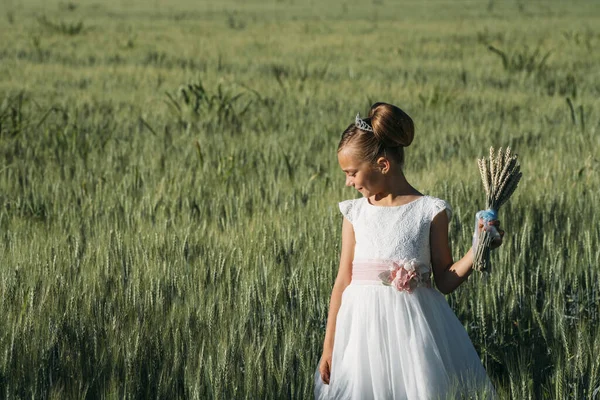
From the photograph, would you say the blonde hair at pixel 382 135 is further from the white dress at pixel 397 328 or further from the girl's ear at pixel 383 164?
the white dress at pixel 397 328

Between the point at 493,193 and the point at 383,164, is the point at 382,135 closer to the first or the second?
the point at 383,164

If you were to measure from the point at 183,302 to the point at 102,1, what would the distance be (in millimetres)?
20720

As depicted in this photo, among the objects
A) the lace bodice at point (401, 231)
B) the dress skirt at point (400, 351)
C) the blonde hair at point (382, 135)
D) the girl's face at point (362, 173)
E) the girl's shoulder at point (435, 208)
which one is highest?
the blonde hair at point (382, 135)

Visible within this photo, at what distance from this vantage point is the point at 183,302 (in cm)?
228

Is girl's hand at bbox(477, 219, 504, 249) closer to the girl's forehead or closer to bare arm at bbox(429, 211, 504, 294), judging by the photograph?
bare arm at bbox(429, 211, 504, 294)

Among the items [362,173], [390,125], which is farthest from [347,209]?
[390,125]

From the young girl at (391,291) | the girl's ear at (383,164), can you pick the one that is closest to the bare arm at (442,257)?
the young girl at (391,291)

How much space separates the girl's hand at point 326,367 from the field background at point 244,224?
1.3 inches

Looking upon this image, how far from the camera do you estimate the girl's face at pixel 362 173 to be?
1.91m

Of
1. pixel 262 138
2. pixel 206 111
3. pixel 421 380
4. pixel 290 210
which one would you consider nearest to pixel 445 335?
pixel 421 380

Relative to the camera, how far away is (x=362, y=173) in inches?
75.0

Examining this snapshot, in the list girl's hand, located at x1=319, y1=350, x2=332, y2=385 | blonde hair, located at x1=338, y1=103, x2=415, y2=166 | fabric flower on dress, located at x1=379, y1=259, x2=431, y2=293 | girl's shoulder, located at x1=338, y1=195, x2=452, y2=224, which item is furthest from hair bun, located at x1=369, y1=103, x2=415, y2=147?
girl's hand, located at x1=319, y1=350, x2=332, y2=385

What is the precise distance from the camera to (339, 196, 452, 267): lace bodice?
1.88 metres

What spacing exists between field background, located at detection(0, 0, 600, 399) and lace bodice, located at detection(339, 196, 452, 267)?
25 centimetres
